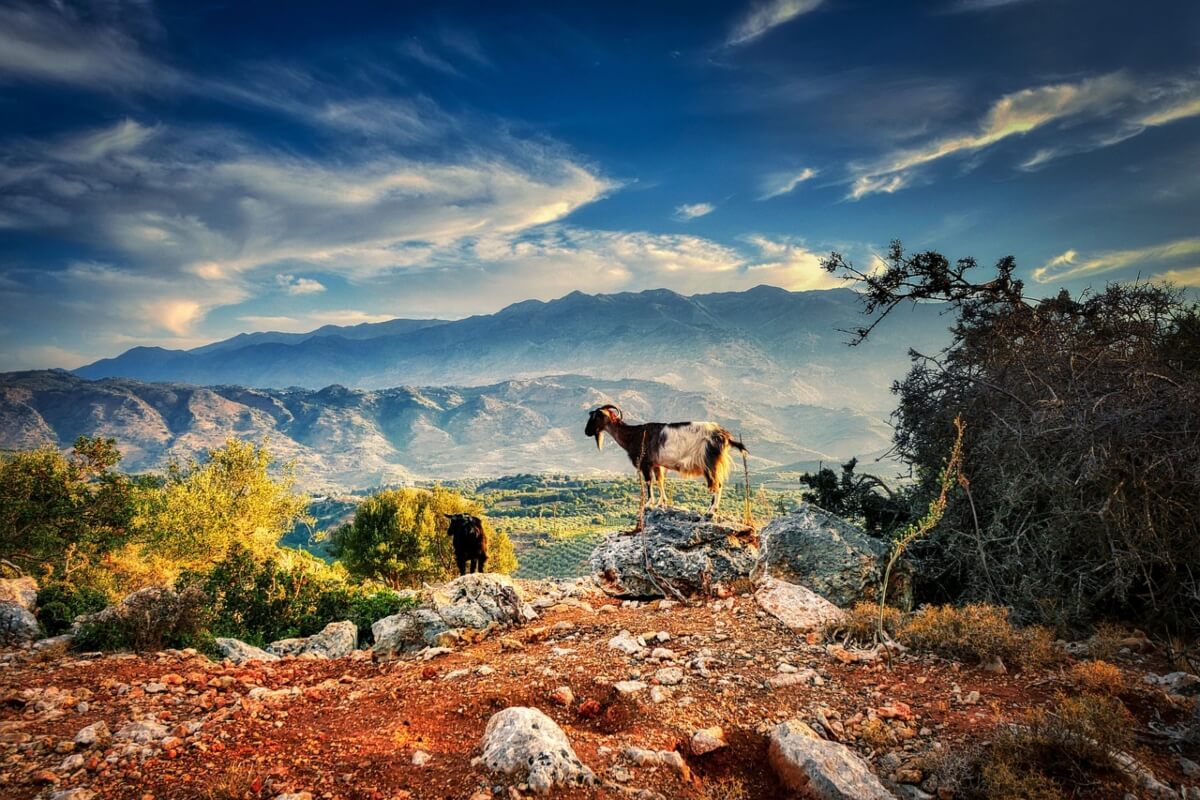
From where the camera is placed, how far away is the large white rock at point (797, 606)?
8.38 m

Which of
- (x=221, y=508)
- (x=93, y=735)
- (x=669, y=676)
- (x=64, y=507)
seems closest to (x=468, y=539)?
(x=669, y=676)

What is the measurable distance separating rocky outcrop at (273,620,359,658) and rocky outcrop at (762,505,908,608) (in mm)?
8107

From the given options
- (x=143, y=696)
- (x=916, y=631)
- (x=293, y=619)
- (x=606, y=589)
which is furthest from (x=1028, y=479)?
(x=293, y=619)

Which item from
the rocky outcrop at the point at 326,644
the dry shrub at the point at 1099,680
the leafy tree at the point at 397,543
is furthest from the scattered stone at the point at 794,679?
the leafy tree at the point at 397,543

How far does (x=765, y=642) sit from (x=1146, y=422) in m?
6.16

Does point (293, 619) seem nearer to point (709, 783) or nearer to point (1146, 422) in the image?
point (709, 783)

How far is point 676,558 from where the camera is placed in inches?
434

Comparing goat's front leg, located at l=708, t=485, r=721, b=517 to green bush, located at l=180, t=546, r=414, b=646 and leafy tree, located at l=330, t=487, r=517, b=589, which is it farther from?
leafy tree, located at l=330, t=487, r=517, b=589

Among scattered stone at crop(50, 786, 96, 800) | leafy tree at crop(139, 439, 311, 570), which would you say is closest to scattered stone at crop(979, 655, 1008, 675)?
scattered stone at crop(50, 786, 96, 800)

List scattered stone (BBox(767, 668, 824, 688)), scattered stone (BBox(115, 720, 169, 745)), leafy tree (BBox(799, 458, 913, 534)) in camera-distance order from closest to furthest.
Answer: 1. scattered stone (BBox(115, 720, 169, 745))
2. scattered stone (BBox(767, 668, 824, 688))
3. leafy tree (BBox(799, 458, 913, 534))

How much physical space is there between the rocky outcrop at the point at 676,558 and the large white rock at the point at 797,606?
52.9 inches

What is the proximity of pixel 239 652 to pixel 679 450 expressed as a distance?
892cm

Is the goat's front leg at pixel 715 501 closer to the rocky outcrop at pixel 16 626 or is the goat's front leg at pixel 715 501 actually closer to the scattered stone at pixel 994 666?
the scattered stone at pixel 994 666

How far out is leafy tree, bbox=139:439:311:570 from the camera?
24.6m
